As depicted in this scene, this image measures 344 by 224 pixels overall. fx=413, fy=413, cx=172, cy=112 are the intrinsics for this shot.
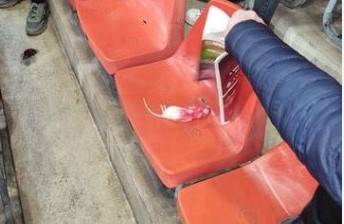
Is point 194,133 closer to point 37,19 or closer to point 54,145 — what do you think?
point 54,145

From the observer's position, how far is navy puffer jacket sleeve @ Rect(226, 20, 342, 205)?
659 millimetres

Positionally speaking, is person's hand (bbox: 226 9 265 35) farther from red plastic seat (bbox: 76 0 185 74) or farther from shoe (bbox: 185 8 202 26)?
shoe (bbox: 185 8 202 26)

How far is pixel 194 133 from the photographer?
122cm

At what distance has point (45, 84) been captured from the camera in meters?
1.98

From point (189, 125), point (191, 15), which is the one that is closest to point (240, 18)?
point (189, 125)

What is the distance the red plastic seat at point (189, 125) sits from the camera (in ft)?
3.73

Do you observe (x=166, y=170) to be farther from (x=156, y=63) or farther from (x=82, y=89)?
(x=82, y=89)

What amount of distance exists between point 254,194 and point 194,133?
254mm

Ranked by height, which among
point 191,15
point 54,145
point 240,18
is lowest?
point 54,145

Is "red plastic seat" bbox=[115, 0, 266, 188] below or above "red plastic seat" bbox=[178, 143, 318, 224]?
above

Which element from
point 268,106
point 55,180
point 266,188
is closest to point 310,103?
point 268,106

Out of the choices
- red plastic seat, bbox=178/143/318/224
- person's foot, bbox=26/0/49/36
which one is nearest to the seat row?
red plastic seat, bbox=178/143/318/224

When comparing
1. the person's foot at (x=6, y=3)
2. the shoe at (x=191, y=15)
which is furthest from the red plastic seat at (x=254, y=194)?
the person's foot at (x=6, y=3)

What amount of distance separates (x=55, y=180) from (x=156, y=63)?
1.89 ft
